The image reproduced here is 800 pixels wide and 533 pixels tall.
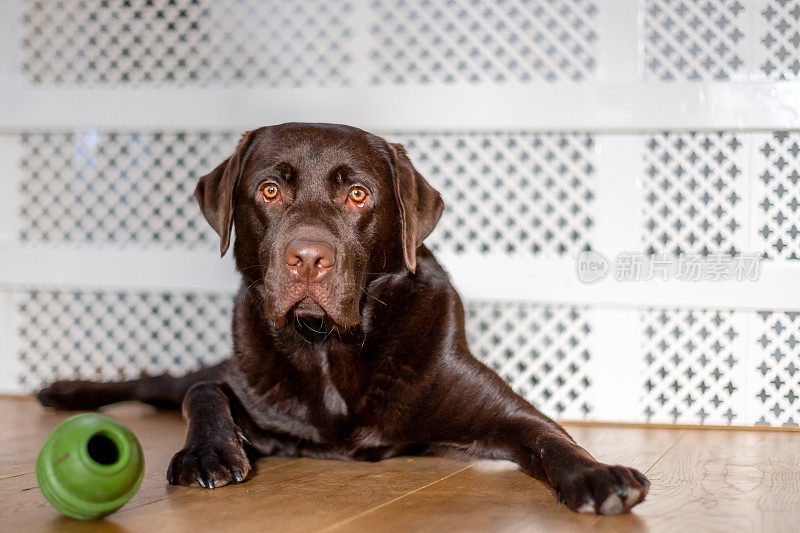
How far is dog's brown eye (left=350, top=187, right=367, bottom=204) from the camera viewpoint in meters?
2.15

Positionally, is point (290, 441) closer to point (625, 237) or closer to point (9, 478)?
point (9, 478)

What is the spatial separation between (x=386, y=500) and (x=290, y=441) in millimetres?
570

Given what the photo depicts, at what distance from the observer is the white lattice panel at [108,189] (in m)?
3.57

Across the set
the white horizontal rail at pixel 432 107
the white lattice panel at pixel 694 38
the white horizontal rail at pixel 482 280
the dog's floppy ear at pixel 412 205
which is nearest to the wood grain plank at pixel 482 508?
the dog's floppy ear at pixel 412 205

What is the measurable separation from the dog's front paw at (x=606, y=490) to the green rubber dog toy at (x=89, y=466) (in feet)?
2.95

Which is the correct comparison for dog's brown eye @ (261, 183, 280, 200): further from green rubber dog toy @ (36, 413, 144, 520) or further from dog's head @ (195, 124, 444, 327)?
green rubber dog toy @ (36, 413, 144, 520)

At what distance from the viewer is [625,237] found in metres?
3.08

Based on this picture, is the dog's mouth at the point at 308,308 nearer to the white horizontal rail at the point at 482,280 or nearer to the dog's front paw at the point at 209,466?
the dog's front paw at the point at 209,466

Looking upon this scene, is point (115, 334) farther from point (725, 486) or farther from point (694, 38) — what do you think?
point (694, 38)

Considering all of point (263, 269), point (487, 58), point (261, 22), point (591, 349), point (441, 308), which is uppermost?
point (261, 22)

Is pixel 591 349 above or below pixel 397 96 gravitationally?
below

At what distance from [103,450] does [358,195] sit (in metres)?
0.98

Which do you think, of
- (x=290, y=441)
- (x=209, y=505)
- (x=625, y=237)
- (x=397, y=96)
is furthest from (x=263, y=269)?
(x=625, y=237)

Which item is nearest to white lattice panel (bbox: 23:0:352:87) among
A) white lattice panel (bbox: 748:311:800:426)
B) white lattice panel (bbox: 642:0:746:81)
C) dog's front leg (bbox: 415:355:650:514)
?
white lattice panel (bbox: 642:0:746:81)
